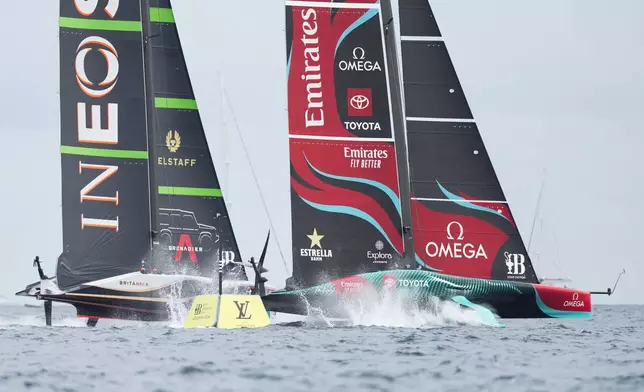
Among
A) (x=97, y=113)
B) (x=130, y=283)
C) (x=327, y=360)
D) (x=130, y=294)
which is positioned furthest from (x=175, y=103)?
(x=327, y=360)

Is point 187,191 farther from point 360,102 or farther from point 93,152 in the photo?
point 360,102

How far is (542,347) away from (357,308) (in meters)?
7.10

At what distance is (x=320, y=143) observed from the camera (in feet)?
102

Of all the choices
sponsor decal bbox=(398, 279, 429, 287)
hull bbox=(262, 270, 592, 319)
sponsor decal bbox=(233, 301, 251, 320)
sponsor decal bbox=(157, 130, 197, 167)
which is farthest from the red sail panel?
sponsor decal bbox=(157, 130, 197, 167)

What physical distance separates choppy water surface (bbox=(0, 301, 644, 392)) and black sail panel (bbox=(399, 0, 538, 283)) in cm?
160

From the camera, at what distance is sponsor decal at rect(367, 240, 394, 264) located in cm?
3114

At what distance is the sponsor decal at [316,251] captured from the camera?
3083cm

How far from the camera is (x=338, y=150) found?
103 ft

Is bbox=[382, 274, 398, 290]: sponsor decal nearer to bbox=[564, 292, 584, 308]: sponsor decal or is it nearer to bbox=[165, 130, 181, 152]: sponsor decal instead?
bbox=[564, 292, 584, 308]: sponsor decal

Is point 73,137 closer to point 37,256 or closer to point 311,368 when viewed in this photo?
point 37,256

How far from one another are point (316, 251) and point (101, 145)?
282 inches

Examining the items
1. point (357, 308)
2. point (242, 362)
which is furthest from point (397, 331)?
point (242, 362)

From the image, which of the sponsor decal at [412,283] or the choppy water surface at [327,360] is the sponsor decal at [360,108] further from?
the choppy water surface at [327,360]

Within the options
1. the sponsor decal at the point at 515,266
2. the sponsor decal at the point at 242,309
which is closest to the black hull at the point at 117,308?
the sponsor decal at the point at 242,309
